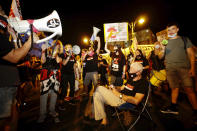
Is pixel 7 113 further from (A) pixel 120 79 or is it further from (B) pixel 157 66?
(B) pixel 157 66

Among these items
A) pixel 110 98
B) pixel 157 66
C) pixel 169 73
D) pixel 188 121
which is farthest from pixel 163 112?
pixel 157 66

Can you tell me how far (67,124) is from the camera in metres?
2.54

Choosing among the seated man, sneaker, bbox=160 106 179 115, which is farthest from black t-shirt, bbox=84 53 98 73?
sneaker, bbox=160 106 179 115

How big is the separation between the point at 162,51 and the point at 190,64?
80 cm

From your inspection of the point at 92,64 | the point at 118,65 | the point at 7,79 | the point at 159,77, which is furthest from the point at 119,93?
the point at 159,77

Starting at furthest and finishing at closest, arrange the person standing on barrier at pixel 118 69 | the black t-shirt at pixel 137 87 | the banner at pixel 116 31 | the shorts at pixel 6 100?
the banner at pixel 116 31 < the person standing on barrier at pixel 118 69 < the black t-shirt at pixel 137 87 < the shorts at pixel 6 100

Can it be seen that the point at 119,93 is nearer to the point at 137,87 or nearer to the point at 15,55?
the point at 137,87

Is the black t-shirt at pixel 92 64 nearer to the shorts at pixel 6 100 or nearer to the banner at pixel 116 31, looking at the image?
the shorts at pixel 6 100

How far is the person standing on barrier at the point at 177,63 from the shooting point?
2535mm

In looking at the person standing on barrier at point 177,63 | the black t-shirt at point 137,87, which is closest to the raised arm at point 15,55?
the black t-shirt at point 137,87

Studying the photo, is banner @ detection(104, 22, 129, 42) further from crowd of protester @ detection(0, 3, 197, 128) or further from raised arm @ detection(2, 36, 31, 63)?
raised arm @ detection(2, 36, 31, 63)

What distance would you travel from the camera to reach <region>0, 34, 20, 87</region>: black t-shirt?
1.12 m

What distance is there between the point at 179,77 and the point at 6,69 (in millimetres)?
3745

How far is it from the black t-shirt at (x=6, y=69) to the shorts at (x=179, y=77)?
3.57 meters
